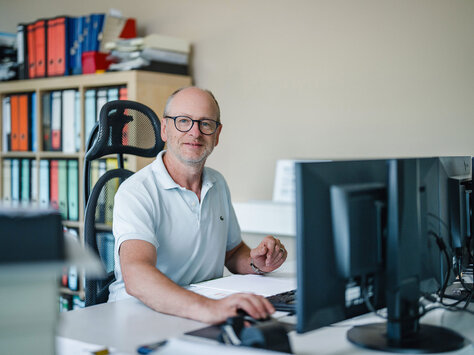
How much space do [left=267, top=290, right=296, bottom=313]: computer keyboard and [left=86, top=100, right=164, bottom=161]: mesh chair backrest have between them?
76 cm

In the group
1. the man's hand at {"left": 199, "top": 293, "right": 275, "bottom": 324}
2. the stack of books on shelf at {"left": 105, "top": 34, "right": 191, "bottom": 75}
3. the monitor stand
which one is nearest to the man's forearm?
the man's hand at {"left": 199, "top": 293, "right": 275, "bottom": 324}

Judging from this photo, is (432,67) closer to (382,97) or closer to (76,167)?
(382,97)

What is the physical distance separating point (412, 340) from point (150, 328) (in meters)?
0.57

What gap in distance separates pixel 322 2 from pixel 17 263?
246 cm

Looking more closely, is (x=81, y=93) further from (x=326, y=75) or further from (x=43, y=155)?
(x=326, y=75)

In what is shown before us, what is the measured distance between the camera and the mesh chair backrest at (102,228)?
6.34ft

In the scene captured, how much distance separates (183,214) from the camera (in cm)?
191

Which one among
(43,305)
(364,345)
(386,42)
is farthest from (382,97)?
(43,305)

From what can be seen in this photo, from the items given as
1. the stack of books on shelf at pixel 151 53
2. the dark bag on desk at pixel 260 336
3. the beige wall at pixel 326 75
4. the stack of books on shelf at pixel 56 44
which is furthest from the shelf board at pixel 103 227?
the stack of books on shelf at pixel 56 44

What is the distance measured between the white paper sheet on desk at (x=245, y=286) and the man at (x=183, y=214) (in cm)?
6

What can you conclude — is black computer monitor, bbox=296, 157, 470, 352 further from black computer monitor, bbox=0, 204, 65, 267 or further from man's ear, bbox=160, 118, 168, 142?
man's ear, bbox=160, 118, 168, 142

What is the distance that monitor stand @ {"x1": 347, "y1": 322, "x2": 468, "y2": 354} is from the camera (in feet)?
3.92

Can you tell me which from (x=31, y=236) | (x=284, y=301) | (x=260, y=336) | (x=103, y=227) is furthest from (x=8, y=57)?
(x=31, y=236)

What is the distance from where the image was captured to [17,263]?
64 centimetres
